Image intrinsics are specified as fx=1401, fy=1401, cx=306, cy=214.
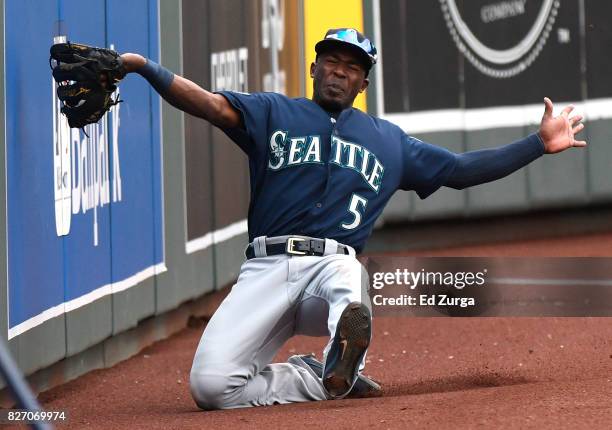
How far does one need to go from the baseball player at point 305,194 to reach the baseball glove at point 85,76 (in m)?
0.12

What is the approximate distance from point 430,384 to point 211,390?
41.1 inches

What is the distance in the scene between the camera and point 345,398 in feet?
17.6

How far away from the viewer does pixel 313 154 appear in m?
5.44

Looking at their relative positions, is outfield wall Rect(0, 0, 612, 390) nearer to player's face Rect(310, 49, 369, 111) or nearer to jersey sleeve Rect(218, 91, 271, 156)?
jersey sleeve Rect(218, 91, 271, 156)

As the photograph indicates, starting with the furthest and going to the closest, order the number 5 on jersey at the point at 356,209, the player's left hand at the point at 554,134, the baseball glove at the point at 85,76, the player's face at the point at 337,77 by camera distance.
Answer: the player's left hand at the point at 554,134 < the player's face at the point at 337,77 < the number 5 on jersey at the point at 356,209 < the baseball glove at the point at 85,76

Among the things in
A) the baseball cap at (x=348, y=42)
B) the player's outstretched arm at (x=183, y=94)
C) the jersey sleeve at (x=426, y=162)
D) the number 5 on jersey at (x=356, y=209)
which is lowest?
the number 5 on jersey at (x=356, y=209)

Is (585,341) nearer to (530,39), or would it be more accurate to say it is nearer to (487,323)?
(487,323)

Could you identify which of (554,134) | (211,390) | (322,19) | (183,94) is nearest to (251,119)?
(183,94)

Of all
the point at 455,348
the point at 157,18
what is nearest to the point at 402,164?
the point at 455,348

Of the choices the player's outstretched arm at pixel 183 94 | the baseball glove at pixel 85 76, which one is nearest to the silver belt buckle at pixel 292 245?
the player's outstretched arm at pixel 183 94

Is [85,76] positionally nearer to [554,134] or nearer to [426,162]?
[426,162]

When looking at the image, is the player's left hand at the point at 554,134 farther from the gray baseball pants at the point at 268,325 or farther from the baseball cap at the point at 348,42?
the gray baseball pants at the point at 268,325

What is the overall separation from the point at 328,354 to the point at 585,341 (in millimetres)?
2384

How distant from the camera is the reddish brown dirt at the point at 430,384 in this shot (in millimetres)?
4508
